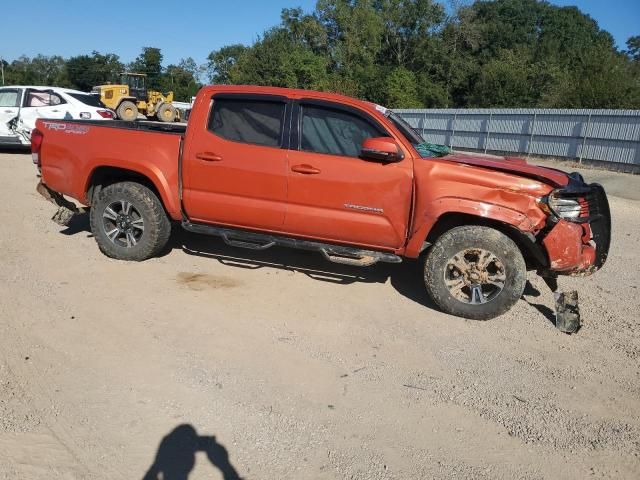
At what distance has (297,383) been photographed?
367 centimetres

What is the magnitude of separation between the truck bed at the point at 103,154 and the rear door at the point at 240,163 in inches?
8.6

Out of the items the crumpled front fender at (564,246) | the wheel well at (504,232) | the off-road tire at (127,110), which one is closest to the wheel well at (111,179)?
the wheel well at (504,232)

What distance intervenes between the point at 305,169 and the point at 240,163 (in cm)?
67

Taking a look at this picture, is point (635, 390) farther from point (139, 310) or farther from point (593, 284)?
point (139, 310)

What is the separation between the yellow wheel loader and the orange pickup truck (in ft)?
80.0

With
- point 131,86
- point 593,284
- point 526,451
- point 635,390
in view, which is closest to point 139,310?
point 526,451

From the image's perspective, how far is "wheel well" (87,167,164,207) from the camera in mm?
5941

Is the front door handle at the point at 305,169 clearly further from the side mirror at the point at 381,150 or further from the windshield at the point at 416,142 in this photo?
the windshield at the point at 416,142

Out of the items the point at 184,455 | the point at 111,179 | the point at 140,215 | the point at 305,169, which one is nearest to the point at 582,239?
the point at 305,169

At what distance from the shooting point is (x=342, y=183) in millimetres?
5016

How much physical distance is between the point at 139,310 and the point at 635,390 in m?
3.95

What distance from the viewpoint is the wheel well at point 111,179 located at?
5941mm

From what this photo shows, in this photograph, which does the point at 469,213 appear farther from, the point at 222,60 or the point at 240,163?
the point at 222,60

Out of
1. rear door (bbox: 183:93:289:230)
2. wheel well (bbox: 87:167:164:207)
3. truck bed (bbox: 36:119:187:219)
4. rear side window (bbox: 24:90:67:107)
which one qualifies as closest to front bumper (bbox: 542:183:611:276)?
rear door (bbox: 183:93:289:230)
